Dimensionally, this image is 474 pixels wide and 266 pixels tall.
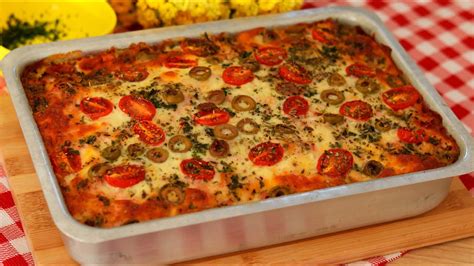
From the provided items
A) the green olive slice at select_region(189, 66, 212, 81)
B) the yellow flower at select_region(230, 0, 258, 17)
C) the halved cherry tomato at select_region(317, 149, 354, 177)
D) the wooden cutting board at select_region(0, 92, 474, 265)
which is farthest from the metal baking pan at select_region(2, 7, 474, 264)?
the yellow flower at select_region(230, 0, 258, 17)

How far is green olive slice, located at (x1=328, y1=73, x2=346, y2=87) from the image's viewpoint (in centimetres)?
357

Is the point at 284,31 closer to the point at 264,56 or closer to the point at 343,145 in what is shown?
the point at 264,56

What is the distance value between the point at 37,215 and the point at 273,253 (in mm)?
967

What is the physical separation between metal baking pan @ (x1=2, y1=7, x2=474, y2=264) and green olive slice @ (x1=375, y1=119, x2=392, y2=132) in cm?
25

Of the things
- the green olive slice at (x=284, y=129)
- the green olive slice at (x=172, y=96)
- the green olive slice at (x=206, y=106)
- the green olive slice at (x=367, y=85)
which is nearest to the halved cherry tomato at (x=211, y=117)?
the green olive slice at (x=206, y=106)

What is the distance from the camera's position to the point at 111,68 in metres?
3.52

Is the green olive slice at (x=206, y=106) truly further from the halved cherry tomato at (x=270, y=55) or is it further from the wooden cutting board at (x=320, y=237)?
the wooden cutting board at (x=320, y=237)

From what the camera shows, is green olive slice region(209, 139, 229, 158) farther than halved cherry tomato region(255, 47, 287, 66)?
No

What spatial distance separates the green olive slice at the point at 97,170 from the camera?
117 inches

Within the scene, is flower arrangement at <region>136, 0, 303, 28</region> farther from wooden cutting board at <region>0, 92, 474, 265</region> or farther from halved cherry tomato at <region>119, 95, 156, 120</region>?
wooden cutting board at <region>0, 92, 474, 265</region>

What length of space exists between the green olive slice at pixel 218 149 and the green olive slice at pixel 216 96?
0.93ft

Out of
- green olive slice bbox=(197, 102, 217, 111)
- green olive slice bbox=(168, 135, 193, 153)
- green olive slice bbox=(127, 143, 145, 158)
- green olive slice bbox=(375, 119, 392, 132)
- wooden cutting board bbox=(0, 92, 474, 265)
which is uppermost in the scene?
green olive slice bbox=(375, 119, 392, 132)

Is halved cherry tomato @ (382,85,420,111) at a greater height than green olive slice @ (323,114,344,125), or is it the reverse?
halved cherry tomato @ (382,85,420,111)

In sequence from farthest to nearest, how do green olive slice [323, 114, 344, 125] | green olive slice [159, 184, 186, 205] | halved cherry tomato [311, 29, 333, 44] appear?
halved cherry tomato [311, 29, 333, 44] < green olive slice [323, 114, 344, 125] < green olive slice [159, 184, 186, 205]
